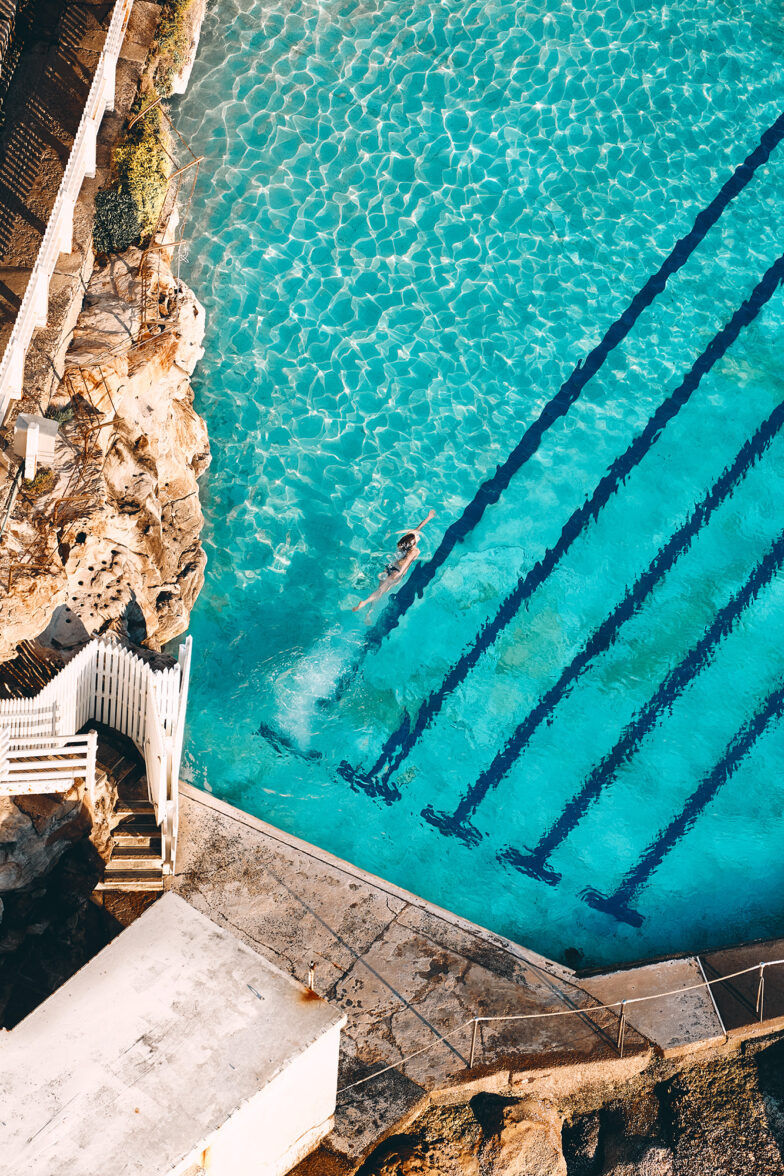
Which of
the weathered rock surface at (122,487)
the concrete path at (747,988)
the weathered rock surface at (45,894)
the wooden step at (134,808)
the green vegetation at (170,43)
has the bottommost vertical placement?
the weathered rock surface at (45,894)

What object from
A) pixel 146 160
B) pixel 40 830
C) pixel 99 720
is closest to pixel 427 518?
pixel 99 720

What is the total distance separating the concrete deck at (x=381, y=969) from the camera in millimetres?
12414

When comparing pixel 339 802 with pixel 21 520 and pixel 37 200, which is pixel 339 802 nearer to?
pixel 21 520

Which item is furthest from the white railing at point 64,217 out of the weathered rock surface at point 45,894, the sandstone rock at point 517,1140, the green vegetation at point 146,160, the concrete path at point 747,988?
the concrete path at point 747,988

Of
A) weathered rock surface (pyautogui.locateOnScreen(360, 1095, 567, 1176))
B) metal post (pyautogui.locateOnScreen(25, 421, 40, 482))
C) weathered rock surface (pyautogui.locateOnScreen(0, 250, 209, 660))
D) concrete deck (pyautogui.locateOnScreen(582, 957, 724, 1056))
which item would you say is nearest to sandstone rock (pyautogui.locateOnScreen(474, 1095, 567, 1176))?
weathered rock surface (pyautogui.locateOnScreen(360, 1095, 567, 1176))

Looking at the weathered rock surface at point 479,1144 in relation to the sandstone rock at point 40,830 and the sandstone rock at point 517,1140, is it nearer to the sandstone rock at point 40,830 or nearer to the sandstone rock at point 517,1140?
the sandstone rock at point 517,1140

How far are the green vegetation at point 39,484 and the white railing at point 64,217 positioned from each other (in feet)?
2.29

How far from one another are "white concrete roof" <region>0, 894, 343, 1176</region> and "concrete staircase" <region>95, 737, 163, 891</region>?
1455mm

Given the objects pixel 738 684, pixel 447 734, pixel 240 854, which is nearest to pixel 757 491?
pixel 738 684

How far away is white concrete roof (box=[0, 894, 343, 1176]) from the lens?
33.5 feet

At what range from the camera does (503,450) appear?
52.5ft

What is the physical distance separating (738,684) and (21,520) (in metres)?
8.68

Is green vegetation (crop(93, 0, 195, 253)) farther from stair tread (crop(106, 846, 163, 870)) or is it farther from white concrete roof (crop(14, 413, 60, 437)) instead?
stair tread (crop(106, 846, 163, 870))

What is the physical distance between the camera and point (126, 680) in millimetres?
13133
